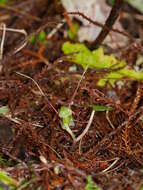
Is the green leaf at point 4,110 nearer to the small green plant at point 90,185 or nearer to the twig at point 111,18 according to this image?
the small green plant at point 90,185

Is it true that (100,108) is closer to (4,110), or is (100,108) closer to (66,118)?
(66,118)

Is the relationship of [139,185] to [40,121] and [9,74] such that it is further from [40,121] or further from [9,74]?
[9,74]

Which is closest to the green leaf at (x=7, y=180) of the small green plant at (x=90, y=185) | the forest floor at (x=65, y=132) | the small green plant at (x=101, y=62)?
the forest floor at (x=65, y=132)

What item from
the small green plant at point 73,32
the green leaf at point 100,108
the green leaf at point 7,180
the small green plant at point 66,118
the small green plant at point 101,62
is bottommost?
the green leaf at point 7,180

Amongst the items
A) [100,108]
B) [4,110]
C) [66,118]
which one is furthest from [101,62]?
[4,110]

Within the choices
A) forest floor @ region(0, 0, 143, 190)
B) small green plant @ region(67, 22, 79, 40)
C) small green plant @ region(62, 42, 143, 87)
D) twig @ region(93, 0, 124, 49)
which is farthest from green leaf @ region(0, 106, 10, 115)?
small green plant @ region(67, 22, 79, 40)
